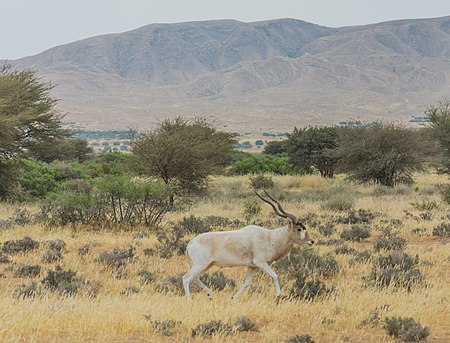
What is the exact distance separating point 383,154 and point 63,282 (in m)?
29.0

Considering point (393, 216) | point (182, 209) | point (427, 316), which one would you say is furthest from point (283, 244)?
point (182, 209)

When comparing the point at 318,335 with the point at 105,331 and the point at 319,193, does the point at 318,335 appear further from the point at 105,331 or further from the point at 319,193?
the point at 319,193

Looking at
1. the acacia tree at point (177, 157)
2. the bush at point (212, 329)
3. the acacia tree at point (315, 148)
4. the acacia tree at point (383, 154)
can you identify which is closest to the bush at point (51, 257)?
the bush at point (212, 329)

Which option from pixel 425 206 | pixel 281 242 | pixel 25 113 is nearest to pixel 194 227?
pixel 281 242

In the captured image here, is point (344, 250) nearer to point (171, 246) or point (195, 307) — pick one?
point (171, 246)

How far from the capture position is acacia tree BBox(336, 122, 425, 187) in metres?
35.0

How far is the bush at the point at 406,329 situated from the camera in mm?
6824

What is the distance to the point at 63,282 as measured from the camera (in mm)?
9164

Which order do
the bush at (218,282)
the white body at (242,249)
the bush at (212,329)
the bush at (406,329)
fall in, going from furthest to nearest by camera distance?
the bush at (218,282)
the white body at (242,249)
the bush at (406,329)
the bush at (212,329)

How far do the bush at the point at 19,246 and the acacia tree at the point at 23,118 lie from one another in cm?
1134

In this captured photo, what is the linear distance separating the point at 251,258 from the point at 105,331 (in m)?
2.74

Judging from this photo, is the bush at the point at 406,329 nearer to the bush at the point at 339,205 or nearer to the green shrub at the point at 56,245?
the green shrub at the point at 56,245

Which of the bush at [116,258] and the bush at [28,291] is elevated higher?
the bush at [28,291]

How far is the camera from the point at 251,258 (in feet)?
28.7
